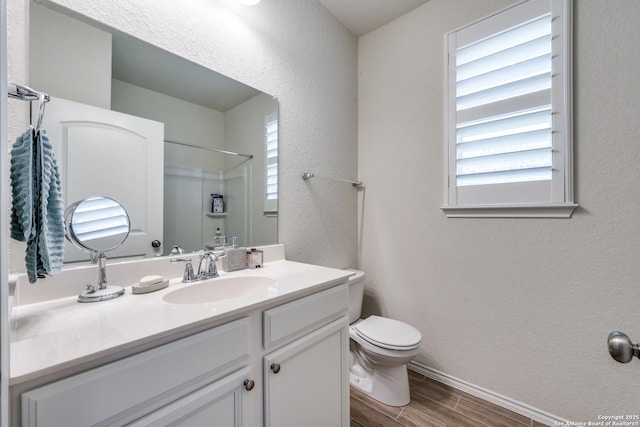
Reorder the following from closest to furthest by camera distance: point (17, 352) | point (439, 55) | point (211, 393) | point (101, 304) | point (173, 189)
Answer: point (17, 352)
point (211, 393)
point (101, 304)
point (173, 189)
point (439, 55)

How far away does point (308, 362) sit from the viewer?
0.98 metres

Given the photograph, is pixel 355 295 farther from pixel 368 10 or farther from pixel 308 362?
pixel 368 10

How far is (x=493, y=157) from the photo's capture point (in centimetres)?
149

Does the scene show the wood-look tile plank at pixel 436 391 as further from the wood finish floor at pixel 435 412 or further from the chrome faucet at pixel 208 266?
the chrome faucet at pixel 208 266

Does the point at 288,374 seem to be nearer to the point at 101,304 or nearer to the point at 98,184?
the point at 101,304

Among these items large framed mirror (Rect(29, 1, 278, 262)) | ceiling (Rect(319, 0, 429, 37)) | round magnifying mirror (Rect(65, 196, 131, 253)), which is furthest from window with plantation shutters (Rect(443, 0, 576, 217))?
round magnifying mirror (Rect(65, 196, 131, 253))

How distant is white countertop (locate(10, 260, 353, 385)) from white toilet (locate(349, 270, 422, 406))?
75cm

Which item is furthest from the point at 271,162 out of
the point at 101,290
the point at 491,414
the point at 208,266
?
the point at 491,414

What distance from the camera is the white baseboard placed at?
1351 mm

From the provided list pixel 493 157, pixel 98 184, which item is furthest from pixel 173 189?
pixel 493 157

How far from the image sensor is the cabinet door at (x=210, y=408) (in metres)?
0.61

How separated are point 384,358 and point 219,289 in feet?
3.19

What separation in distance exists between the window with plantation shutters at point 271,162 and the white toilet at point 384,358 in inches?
29.1

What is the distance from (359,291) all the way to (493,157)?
3.83 ft
